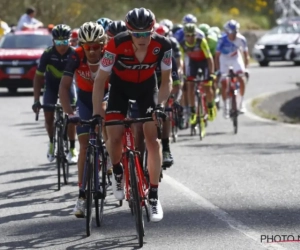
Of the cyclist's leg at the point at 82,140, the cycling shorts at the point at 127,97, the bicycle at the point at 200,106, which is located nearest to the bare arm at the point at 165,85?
the cycling shorts at the point at 127,97

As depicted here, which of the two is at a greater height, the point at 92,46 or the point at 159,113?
the point at 92,46

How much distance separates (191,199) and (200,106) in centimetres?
734

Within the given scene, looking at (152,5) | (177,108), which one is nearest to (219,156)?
(177,108)

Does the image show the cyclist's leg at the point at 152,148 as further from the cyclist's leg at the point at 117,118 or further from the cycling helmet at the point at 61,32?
the cycling helmet at the point at 61,32

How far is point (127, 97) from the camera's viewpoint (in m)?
9.45

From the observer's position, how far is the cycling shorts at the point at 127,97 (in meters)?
9.39

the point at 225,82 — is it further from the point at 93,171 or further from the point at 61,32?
the point at 93,171

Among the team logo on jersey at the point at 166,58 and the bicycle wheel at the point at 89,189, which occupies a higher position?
the team logo on jersey at the point at 166,58

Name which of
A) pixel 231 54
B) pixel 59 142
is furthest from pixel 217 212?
pixel 231 54

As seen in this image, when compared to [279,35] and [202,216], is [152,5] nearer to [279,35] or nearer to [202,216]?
[279,35]

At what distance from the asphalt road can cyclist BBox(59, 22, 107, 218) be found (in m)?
0.62

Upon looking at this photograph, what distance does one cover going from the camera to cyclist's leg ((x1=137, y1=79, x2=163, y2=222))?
907 cm

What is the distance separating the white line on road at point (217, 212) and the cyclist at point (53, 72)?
1.69 metres

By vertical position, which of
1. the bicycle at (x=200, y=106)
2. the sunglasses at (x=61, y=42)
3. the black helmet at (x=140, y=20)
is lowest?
the bicycle at (x=200, y=106)
